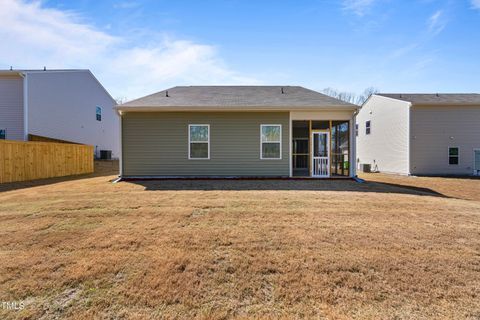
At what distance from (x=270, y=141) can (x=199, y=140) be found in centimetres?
299

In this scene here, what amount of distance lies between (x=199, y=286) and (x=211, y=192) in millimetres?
4762

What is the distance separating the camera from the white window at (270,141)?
10148 mm

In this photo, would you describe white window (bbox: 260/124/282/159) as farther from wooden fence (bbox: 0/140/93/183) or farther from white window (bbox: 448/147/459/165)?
white window (bbox: 448/147/459/165)

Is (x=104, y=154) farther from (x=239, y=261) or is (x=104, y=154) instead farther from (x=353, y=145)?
(x=239, y=261)

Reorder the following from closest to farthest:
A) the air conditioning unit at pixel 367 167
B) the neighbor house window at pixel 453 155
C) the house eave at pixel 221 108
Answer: the house eave at pixel 221 108 → the neighbor house window at pixel 453 155 → the air conditioning unit at pixel 367 167

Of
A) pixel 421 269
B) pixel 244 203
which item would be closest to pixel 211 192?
pixel 244 203

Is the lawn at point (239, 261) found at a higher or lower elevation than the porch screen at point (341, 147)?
lower

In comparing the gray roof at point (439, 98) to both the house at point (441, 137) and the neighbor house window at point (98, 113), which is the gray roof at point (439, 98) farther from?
the neighbor house window at point (98, 113)

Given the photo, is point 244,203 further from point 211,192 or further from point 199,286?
point 199,286

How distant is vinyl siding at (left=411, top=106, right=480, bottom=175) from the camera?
45.0 ft

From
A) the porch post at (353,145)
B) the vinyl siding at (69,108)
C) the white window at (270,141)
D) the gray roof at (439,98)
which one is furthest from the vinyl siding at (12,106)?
the gray roof at (439,98)

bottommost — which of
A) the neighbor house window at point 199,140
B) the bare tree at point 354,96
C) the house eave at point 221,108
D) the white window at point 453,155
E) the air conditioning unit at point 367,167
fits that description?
the air conditioning unit at point 367,167

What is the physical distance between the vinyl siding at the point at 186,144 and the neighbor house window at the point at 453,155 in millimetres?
10617

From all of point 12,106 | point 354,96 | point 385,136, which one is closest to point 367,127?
point 385,136
